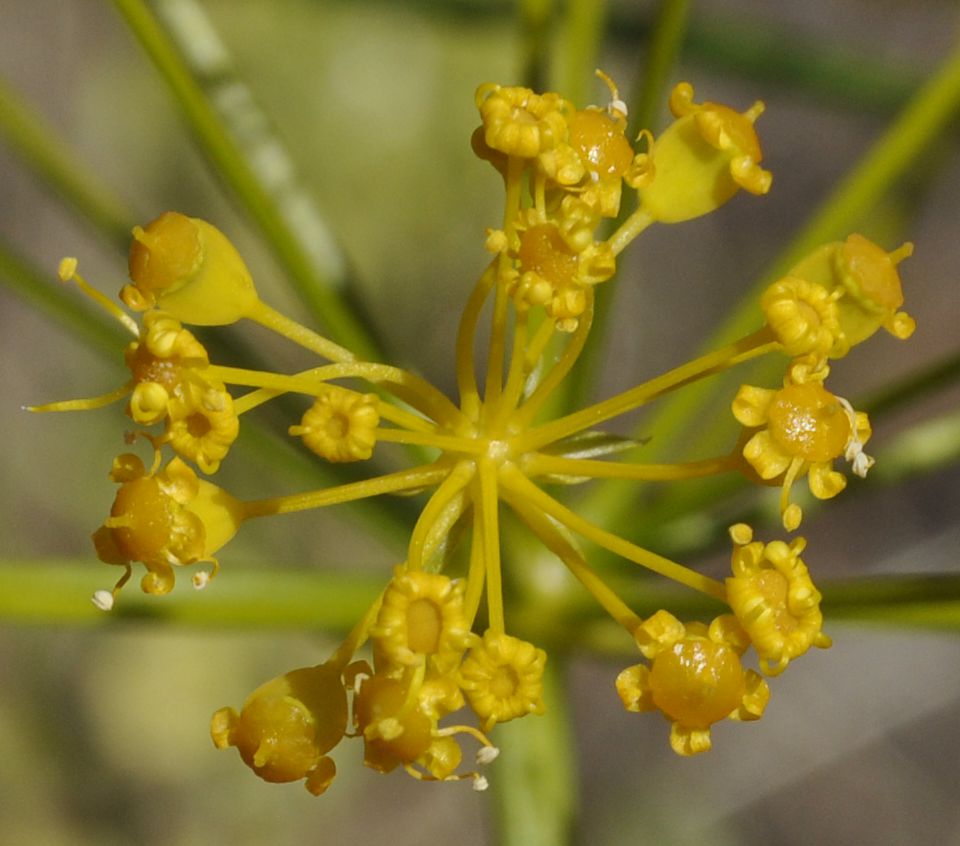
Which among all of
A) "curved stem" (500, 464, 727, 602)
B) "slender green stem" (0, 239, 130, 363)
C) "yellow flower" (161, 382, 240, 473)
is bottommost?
"curved stem" (500, 464, 727, 602)

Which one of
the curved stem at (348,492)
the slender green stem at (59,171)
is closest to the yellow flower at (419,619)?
the curved stem at (348,492)

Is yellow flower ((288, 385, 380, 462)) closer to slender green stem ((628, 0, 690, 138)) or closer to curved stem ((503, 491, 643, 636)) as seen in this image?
curved stem ((503, 491, 643, 636))

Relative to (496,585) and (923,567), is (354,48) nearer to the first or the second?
(923,567)

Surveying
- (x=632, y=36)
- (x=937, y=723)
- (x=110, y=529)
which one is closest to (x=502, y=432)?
(x=110, y=529)

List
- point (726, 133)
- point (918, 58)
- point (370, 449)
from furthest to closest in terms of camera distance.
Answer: point (918, 58), point (726, 133), point (370, 449)

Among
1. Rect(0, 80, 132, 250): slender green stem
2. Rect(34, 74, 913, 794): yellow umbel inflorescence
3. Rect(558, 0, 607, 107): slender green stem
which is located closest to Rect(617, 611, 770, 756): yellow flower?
Rect(34, 74, 913, 794): yellow umbel inflorescence

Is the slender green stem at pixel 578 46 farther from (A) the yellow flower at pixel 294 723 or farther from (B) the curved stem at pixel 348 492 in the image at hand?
(A) the yellow flower at pixel 294 723
